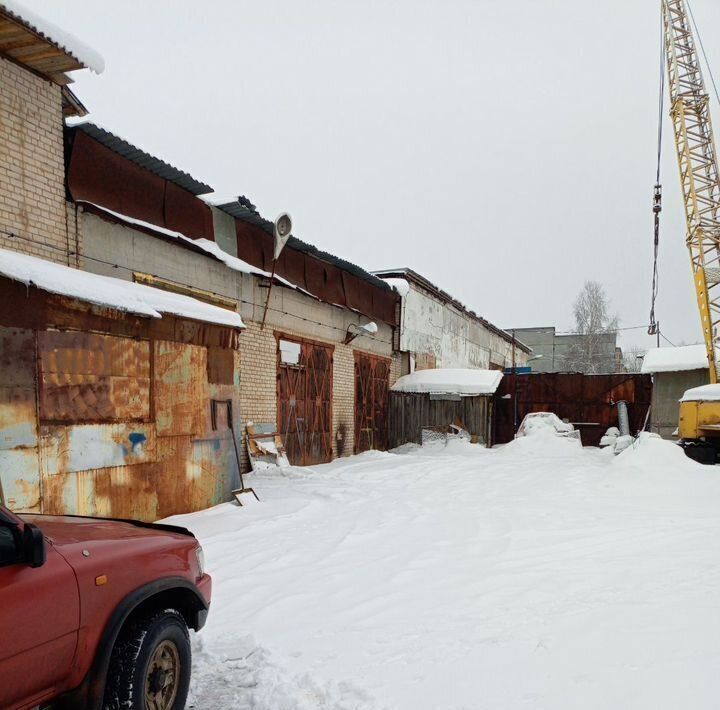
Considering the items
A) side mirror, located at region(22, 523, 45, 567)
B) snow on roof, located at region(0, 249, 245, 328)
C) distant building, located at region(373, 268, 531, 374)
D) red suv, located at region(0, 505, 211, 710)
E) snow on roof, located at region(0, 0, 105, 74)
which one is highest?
snow on roof, located at region(0, 0, 105, 74)

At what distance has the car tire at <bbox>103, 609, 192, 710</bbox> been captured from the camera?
2.49m

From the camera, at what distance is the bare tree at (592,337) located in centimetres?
4772

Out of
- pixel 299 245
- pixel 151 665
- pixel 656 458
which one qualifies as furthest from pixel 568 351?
pixel 151 665

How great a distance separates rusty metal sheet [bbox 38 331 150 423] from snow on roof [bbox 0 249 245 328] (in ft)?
1.33

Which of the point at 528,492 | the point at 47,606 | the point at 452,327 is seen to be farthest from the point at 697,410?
the point at 47,606

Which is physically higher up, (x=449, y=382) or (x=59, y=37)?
(x=59, y=37)

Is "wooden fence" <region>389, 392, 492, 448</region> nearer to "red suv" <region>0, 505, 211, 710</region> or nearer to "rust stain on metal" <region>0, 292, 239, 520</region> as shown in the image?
"rust stain on metal" <region>0, 292, 239, 520</region>

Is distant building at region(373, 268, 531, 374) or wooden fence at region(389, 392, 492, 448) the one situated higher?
distant building at region(373, 268, 531, 374)

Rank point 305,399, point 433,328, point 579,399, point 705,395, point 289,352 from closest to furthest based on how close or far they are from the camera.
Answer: point 289,352 → point 305,399 → point 705,395 → point 579,399 → point 433,328

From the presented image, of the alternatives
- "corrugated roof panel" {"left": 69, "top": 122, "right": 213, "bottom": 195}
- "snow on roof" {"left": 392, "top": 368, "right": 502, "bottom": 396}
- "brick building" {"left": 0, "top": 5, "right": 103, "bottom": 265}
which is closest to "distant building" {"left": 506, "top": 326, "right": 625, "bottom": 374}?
"snow on roof" {"left": 392, "top": 368, "right": 502, "bottom": 396}

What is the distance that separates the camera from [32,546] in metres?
2.11

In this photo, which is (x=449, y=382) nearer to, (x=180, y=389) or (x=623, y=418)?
(x=623, y=418)

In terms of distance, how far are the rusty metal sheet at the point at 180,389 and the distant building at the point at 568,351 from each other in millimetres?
39624

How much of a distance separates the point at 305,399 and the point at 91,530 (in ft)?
36.6
